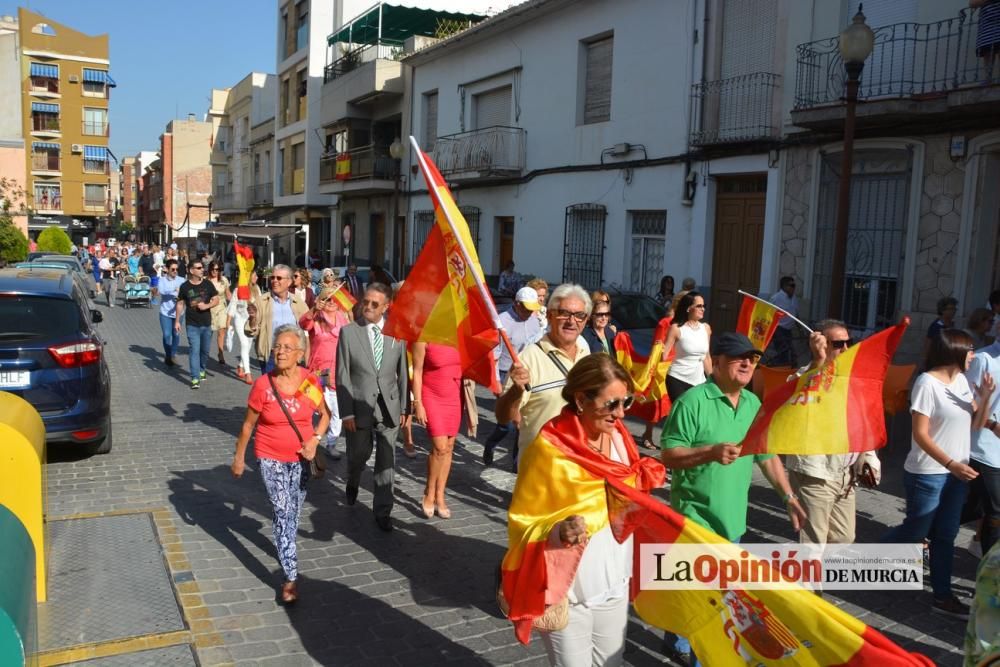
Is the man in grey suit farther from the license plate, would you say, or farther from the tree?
the tree

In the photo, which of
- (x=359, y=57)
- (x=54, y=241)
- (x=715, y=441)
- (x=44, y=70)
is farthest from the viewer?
(x=44, y=70)

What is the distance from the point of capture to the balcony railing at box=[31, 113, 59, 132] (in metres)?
66.4

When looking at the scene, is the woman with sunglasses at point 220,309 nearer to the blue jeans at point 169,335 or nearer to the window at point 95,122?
the blue jeans at point 169,335

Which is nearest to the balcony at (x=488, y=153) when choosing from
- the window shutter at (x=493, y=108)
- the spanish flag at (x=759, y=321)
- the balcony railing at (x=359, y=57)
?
the window shutter at (x=493, y=108)

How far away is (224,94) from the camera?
6669 cm

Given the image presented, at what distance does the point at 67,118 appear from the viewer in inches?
2665

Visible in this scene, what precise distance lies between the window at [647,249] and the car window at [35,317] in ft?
36.6

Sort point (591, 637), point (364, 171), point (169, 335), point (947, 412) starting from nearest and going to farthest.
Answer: point (591, 637) → point (947, 412) → point (169, 335) → point (364, 171)

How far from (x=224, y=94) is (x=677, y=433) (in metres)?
70.2

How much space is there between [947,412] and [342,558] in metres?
3.88

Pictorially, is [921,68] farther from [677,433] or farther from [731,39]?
[677,433]

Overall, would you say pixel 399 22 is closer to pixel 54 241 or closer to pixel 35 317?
pixel 54 241

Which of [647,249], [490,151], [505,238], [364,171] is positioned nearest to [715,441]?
[647,249]

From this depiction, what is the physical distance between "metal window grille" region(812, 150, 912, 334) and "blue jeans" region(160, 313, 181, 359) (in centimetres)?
1033
